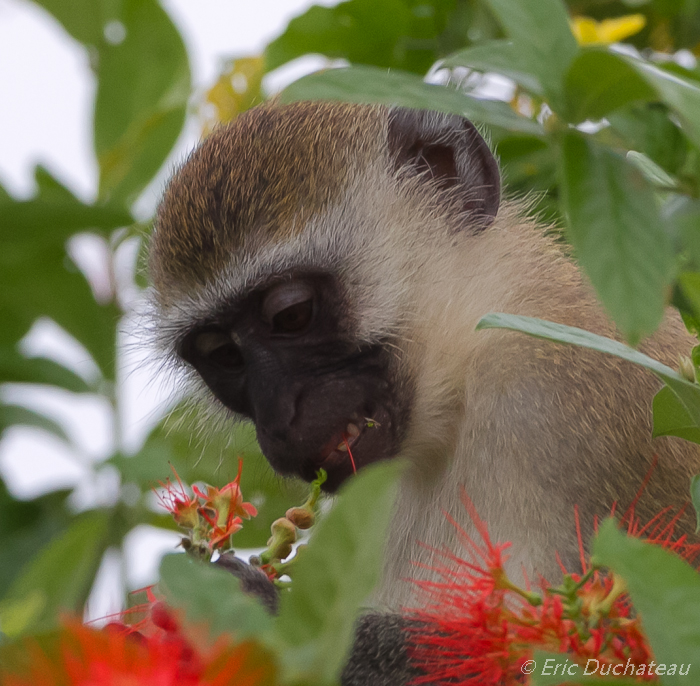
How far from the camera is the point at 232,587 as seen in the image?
708 millimetres

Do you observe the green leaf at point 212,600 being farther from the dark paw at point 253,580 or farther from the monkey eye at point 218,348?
the monkey eye at point 218,348

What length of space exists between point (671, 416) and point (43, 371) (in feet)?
7.90

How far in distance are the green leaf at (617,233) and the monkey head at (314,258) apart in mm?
1079

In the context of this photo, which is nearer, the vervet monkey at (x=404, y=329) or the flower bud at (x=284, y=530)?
the flower bud at (x=284, y=530)

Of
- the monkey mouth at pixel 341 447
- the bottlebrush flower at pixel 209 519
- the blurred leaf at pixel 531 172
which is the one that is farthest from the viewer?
the blurred leaf at pixel 531 172

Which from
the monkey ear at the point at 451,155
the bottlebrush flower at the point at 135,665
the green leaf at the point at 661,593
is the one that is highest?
the bottlebrush flower at the point at 135,665

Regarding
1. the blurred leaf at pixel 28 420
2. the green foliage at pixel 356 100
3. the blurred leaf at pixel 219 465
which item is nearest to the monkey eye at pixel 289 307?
the blurred leaf at pixel 219 465

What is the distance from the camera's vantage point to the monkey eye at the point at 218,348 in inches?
92.5

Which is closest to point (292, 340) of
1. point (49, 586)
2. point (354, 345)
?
point (354, 345)

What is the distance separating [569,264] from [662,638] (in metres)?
1.63

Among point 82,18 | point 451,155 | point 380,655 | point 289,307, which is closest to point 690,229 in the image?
point 380,655

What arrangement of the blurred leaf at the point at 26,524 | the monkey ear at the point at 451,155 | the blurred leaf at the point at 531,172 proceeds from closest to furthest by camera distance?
the monkey ear at the point at 451,155
the blurred leaf at the point at 531,172
the blurred leaf at the point at 26,524

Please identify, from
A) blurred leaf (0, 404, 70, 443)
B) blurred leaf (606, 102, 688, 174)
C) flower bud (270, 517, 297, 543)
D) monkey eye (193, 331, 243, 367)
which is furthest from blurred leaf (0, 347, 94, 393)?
blurred leaf (606, 102, 688, 174)

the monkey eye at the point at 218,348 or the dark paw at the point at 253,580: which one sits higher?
the dark paw at the point at 253,580
